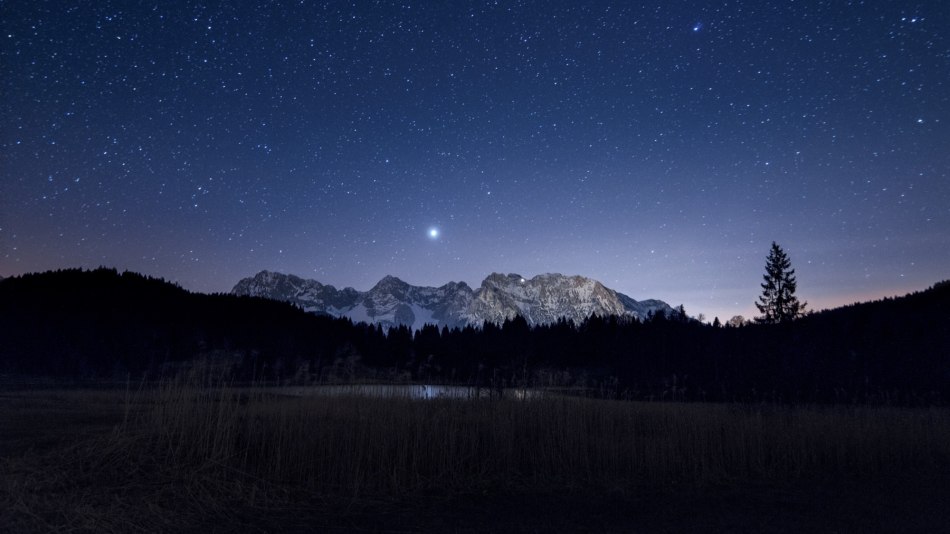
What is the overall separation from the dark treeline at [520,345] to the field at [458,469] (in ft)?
47.6

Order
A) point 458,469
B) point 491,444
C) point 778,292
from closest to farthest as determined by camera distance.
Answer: point 458,469
point 491,444
point 778,292

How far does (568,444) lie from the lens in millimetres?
11234

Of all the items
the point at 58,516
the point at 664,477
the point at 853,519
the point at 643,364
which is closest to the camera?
the point at 58,516

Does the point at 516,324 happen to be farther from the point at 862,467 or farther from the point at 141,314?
the point at 862,467

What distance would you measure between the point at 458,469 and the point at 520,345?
234 ft

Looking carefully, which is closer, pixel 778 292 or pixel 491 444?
pixel 491 444

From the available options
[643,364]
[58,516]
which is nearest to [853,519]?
[58,516]

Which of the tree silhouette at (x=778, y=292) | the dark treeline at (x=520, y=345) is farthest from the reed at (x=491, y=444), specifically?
the tree silhouette at (x=778, y=292)

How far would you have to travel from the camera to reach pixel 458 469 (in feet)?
33.9

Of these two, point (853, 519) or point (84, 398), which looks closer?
point (853, 519)

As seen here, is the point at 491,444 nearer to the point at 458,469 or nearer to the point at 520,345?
the point at 458,469

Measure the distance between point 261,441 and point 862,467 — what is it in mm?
12935

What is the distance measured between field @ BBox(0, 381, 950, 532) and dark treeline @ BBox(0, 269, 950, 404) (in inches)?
571

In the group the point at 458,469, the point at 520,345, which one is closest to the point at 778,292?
the point at 520,345
